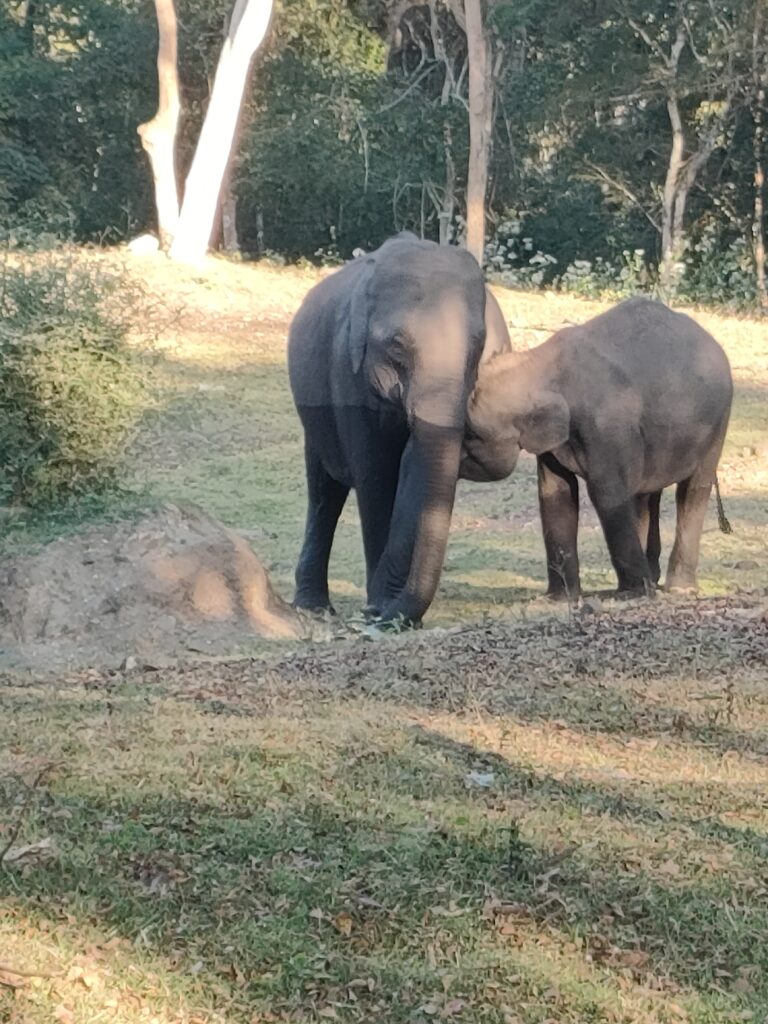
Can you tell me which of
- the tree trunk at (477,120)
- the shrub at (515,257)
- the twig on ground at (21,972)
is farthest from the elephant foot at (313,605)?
the shrub at (515,257)

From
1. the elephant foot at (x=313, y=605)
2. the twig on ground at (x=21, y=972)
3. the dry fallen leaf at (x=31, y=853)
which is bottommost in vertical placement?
the elephant foot at (x=313, y=605)

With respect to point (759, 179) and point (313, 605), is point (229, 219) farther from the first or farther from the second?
point (313, 605)

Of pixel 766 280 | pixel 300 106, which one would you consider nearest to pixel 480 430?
pixel 766 280

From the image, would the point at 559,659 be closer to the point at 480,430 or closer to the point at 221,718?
the point at 221,718

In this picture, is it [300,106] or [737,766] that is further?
[300,106]

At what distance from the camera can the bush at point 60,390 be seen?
1131 centimetres

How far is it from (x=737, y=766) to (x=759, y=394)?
648 inches

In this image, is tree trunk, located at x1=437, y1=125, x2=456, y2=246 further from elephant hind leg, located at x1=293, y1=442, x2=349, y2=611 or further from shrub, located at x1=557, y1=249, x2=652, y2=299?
elephant hind leg, located at x1=293, y1=442, x2=349, y2=611

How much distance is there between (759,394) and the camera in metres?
22.0

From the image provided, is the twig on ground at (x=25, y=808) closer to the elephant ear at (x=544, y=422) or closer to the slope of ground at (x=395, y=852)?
the slope of ground at (x=395, y=852)

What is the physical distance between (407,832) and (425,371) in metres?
6.08

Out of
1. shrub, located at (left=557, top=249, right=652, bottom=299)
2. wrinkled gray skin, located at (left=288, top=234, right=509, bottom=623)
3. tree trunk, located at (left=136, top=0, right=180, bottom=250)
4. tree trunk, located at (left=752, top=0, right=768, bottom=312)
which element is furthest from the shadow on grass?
tree trunk, located at (left=752, top=0, right=768, bottom=312)

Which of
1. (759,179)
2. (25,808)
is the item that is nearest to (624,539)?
(25,808)

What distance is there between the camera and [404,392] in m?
11.0
